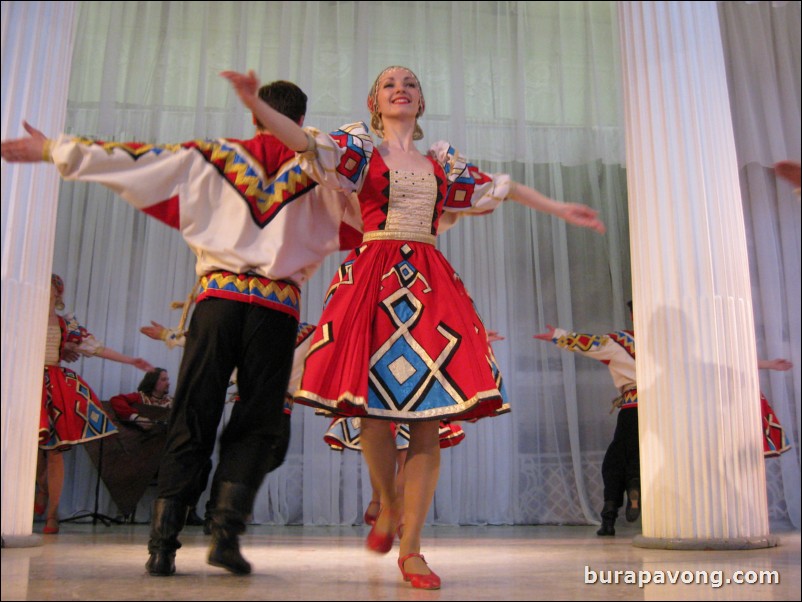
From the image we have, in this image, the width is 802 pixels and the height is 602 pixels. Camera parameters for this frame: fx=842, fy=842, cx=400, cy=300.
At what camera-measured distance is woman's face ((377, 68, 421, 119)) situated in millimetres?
2631

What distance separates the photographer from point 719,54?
11.3 ft

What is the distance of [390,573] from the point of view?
234cm

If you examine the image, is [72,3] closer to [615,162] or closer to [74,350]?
[74,350]

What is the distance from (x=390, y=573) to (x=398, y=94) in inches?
56.5

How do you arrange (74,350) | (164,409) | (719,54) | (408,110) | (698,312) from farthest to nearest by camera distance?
(164,409), (74,350), (719,54), (698,312), (408,110)

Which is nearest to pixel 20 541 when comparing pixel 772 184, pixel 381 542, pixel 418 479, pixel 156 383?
pixel 381 542

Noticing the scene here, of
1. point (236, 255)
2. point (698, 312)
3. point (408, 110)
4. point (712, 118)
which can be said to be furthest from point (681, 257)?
point (236, 255)

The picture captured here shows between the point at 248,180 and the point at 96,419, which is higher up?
the point at 248,180

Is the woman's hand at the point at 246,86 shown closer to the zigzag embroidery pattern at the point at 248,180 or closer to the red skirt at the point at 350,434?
the zigzag embroidery pattern at the point at 248,180

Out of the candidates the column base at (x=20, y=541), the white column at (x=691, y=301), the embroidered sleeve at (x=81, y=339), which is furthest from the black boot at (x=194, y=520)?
the white column at (x=691, y=301)

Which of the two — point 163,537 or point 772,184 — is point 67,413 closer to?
point 163,537

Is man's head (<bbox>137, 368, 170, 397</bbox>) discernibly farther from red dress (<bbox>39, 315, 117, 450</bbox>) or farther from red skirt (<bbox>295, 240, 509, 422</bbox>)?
red skirt (<bbox>295, 240, 509, 422</bbox>)

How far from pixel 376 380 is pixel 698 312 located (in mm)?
1531

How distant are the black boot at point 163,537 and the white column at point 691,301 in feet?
6.16
